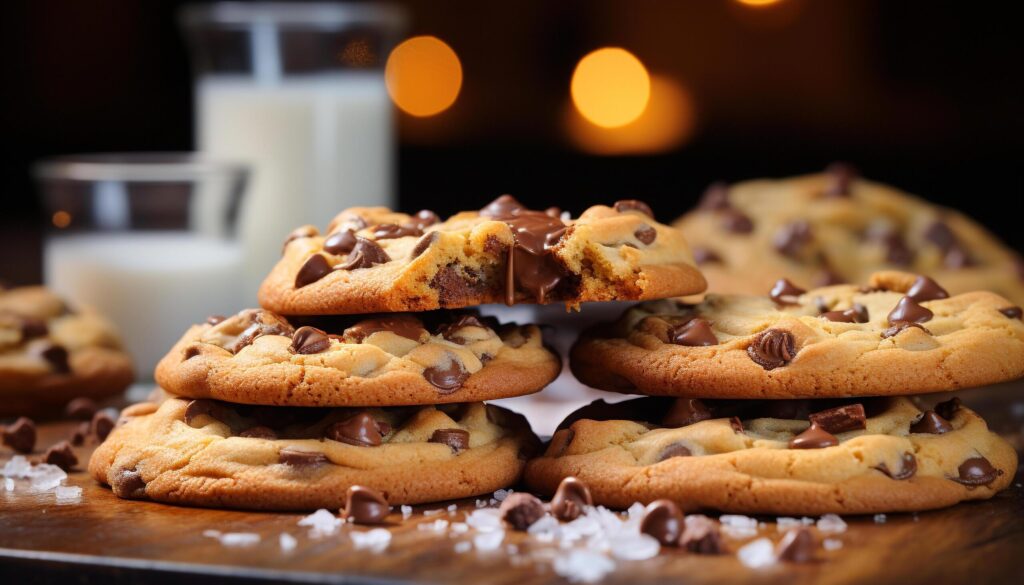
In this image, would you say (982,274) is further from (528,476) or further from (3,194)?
(3,194)

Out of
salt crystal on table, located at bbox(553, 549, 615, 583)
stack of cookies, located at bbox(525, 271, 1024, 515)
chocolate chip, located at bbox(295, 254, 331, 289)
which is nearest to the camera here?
salt crystal on table, located at bbox(553, 549, 615, 583)

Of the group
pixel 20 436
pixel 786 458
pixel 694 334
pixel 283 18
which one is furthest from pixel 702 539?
pixel 283 18

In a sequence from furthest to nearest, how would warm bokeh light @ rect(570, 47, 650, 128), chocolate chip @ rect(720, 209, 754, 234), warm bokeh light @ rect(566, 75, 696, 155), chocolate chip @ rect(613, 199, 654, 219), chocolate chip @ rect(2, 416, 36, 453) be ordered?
warm bokeh light @ rect(566, 75, 696, 155) → warm bokeh light @ rect(570, 47, 650, 128) → chocolate chip @ rect(720, 209, 754, 234) → chocolate chip @ rect(2, 416, 36, 453) → chocolate chip @ rect(613, 199, 654, 219)

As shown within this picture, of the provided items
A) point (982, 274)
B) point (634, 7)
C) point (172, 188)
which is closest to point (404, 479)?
point (172, 188)

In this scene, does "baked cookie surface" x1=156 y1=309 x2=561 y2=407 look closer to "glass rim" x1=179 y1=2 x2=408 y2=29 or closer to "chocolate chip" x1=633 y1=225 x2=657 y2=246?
"chocolate chip" x1=633 y1=225 x2=657 y2=246

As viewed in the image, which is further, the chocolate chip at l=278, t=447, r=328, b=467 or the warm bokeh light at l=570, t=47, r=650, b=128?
the warm bokeh light at l=570, t=47, r=650, b=128

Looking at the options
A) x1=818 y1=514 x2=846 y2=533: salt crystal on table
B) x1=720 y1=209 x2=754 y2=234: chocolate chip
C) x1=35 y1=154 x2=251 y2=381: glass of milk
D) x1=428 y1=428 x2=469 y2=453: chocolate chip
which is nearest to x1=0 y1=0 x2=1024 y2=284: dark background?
x1=720 y1=209 x2=754 y2=234: chocolate chip

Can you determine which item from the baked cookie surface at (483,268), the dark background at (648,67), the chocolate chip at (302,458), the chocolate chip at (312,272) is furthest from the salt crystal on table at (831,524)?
the dark background at (648,67)

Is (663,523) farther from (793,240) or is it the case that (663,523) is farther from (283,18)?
(283,18)
